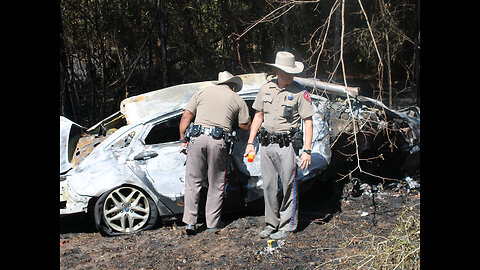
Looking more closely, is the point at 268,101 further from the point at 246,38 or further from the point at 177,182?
the point at 246,38

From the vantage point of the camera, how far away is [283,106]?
514cm

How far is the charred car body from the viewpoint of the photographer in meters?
5.26

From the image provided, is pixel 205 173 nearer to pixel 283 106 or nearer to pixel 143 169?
pixel 143 169

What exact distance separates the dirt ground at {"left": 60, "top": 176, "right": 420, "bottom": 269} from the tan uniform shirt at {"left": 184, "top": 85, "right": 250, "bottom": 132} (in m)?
1.29

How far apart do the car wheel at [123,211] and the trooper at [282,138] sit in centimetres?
134

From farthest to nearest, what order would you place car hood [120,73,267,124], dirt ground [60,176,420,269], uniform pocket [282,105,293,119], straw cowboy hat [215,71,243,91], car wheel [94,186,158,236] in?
1. car hood [120,73,267,124]
2. straw cowboy hat [215,71,243,91]
3. car wheel [94,186,158,236]
4. uniform pocket [282,105,293,119]
5. dirt ground [60,176,420,269]

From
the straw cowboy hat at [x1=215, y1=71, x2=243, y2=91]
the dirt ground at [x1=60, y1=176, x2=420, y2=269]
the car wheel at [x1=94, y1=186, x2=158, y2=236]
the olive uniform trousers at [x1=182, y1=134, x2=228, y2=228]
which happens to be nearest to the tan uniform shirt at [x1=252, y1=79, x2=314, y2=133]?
the straw cowboy hat at [x1=215, y1=71, x2=243, y2=91]

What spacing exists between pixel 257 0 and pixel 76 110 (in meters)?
4.45

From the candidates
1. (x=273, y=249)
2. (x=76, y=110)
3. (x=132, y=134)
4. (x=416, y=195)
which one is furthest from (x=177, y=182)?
(x=76, y=110)

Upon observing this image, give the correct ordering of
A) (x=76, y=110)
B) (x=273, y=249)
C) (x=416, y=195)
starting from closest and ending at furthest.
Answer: (x=273, y=249) < (x=416, y=195) < (x=76, y=110)

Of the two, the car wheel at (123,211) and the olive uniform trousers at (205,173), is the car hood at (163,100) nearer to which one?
the olive uniform trousers at (205,173)

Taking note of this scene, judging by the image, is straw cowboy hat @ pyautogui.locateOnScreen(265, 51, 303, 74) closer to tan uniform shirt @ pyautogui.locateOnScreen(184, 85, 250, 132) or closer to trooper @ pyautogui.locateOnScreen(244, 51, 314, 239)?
trooper @ pyautogui.locateOnScreen(244, 51, 314, 239)
